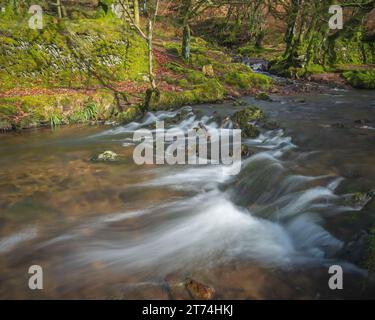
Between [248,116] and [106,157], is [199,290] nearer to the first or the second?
[106,157]

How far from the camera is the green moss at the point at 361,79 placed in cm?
1727

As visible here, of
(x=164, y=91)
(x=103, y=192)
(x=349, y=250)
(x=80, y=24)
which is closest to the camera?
(x=349, y=250)

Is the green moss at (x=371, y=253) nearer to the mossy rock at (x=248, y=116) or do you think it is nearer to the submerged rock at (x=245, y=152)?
the submerged rock at (x=245, y=152)

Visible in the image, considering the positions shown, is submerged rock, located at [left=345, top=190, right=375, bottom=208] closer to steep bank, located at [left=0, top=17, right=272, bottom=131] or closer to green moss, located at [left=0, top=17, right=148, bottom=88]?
steep bank, located at [left=0, top=17, right=272, bottom=131]

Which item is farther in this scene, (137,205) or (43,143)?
(43,143)

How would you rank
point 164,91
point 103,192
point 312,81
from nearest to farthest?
point 103,192 < point 164,91 < point 312,81

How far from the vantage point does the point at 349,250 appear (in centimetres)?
401

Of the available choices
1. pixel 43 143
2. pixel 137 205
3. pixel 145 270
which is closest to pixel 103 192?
pixel 137 205

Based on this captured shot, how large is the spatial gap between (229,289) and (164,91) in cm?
1184

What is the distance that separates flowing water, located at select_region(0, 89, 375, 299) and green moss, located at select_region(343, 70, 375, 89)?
928 centimetres

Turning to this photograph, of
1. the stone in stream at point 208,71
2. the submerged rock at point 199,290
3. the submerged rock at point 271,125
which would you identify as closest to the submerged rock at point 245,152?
the submerged rock at point 271,125

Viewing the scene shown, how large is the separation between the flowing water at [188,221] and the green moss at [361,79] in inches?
365

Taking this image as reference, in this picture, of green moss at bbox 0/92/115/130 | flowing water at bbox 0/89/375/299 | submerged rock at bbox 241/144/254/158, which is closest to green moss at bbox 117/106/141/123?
green moss at bbox 0/92/115/130

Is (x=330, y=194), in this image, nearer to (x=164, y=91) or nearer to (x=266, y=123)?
(x=266, y=123)
